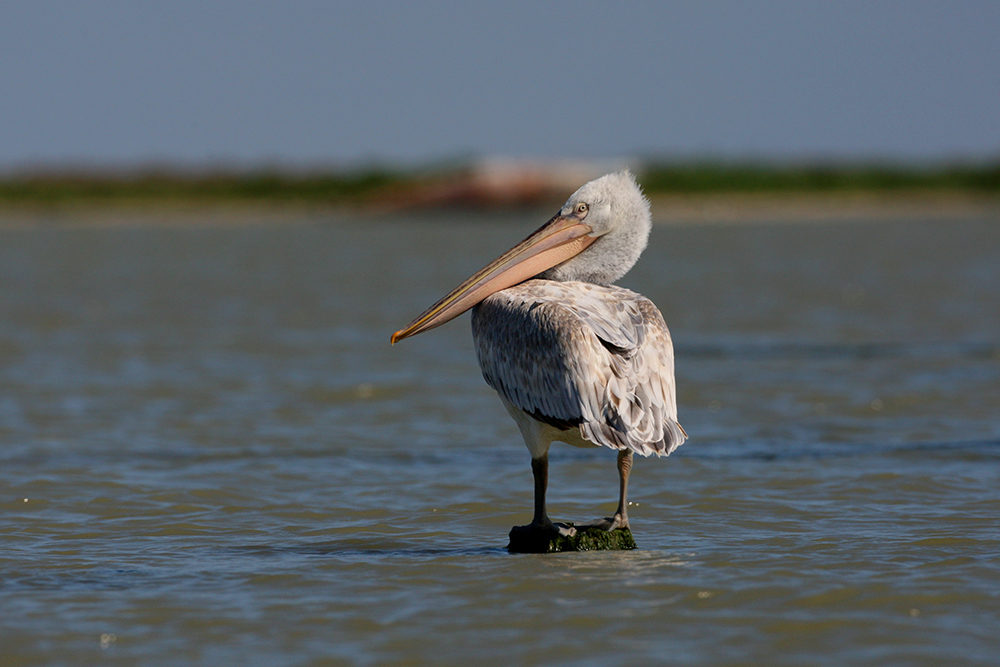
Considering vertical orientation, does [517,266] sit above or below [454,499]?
above

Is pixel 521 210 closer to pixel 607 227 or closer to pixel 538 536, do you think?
pixel 607 227

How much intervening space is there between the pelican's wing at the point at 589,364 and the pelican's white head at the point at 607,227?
32 cm

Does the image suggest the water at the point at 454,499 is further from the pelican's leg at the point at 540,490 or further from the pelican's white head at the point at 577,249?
the pelican's white head at the point at 577,249

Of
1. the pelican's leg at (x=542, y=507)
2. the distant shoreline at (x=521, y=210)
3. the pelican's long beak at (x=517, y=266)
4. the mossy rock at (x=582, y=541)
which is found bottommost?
the mossy rock at (x=582, y=541)

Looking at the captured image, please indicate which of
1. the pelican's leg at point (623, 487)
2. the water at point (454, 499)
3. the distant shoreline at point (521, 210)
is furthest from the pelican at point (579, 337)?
the distant shoreline at point (521, 210)

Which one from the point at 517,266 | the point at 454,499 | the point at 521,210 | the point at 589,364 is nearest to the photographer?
the point at 589,364

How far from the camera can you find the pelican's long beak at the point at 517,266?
5.38 m

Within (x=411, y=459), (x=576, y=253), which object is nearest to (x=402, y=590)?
(x=576, y=253)

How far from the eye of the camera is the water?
160 inches

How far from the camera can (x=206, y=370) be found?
10102 mm

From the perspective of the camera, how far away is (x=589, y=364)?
189 inches

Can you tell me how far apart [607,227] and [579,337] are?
768 mm

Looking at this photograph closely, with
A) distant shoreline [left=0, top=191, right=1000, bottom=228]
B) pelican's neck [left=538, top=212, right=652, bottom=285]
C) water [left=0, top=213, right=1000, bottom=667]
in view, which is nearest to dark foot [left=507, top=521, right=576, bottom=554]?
water [left=0, top=213, right=1000, bottom=667]

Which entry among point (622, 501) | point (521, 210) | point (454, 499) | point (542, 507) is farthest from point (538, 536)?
point (521, 210)
